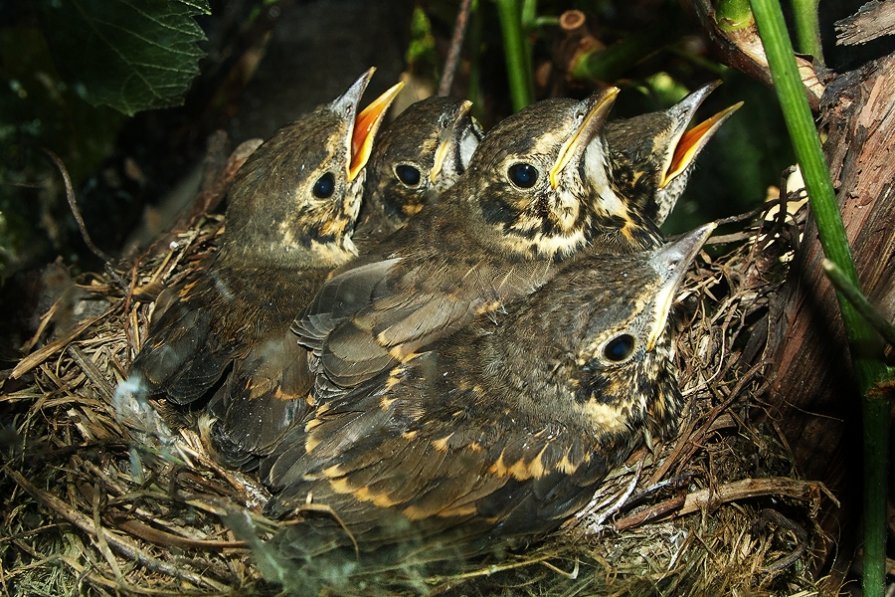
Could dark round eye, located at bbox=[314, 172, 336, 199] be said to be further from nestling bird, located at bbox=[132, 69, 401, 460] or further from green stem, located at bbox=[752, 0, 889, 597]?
green stem, located at bbox=[752, 0, 889, 597]

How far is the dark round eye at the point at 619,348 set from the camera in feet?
6.49

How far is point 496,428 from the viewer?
2.05 metres

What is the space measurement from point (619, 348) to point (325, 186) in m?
0.96

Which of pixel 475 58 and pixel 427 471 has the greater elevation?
pixel 475 58

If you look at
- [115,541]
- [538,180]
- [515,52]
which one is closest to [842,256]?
[538,180]

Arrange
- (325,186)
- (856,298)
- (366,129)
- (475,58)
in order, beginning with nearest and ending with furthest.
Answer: (856,298) < (325,186) < (366,129) < (475,58)

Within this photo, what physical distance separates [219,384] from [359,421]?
1.49ft

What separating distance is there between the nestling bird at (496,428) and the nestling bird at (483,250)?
91mm

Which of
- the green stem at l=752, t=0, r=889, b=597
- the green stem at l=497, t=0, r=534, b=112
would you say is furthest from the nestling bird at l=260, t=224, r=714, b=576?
the green stem at l=497, t=0, r=534, b=112

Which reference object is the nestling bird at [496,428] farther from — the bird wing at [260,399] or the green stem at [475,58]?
the green stem at [475,58]

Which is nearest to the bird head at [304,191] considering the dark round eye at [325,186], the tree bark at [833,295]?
the dark round eye at [325,186]

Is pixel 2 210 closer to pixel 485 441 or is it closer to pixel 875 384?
pixel 485 441

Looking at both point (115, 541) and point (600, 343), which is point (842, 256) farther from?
point (115, 541)

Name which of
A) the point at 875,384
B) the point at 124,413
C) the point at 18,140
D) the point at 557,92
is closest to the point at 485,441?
the point at 875,384
